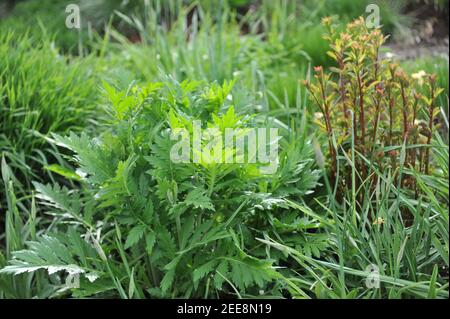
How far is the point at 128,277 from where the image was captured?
220 cm

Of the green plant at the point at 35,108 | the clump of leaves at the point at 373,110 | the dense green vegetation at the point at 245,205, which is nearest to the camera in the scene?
the dense green vegetation at the point at 245,205

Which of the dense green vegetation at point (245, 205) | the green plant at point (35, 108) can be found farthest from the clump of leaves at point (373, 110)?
the green plant at point (35, 108)

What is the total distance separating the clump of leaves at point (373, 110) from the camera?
2.19m

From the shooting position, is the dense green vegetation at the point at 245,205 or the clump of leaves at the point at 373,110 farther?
the clump of leaves at the point at 373,110

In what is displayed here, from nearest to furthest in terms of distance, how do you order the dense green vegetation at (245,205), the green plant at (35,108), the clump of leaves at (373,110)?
the dense green vegetation at (245,205) → the clump of leaves at (373,110) → the green plant at (35,108)

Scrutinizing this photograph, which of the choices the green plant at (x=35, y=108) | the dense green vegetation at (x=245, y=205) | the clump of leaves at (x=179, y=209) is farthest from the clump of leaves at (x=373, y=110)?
the green plant at (x=35, y=108)

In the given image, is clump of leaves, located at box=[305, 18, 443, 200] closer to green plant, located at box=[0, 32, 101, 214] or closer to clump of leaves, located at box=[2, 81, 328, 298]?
clump of leaves, located at box=[2, 81, 328, 298]

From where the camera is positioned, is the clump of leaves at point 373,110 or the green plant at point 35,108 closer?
the clump of leaves at point 373,110

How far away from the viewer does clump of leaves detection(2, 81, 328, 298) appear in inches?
79.5

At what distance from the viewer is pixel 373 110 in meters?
2.38

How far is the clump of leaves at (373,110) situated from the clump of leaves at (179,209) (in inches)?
7.8

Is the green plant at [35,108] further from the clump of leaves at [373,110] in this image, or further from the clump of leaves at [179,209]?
the clump of leaves at [373,110]

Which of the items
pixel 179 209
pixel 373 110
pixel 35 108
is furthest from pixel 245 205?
pixel 35 108
